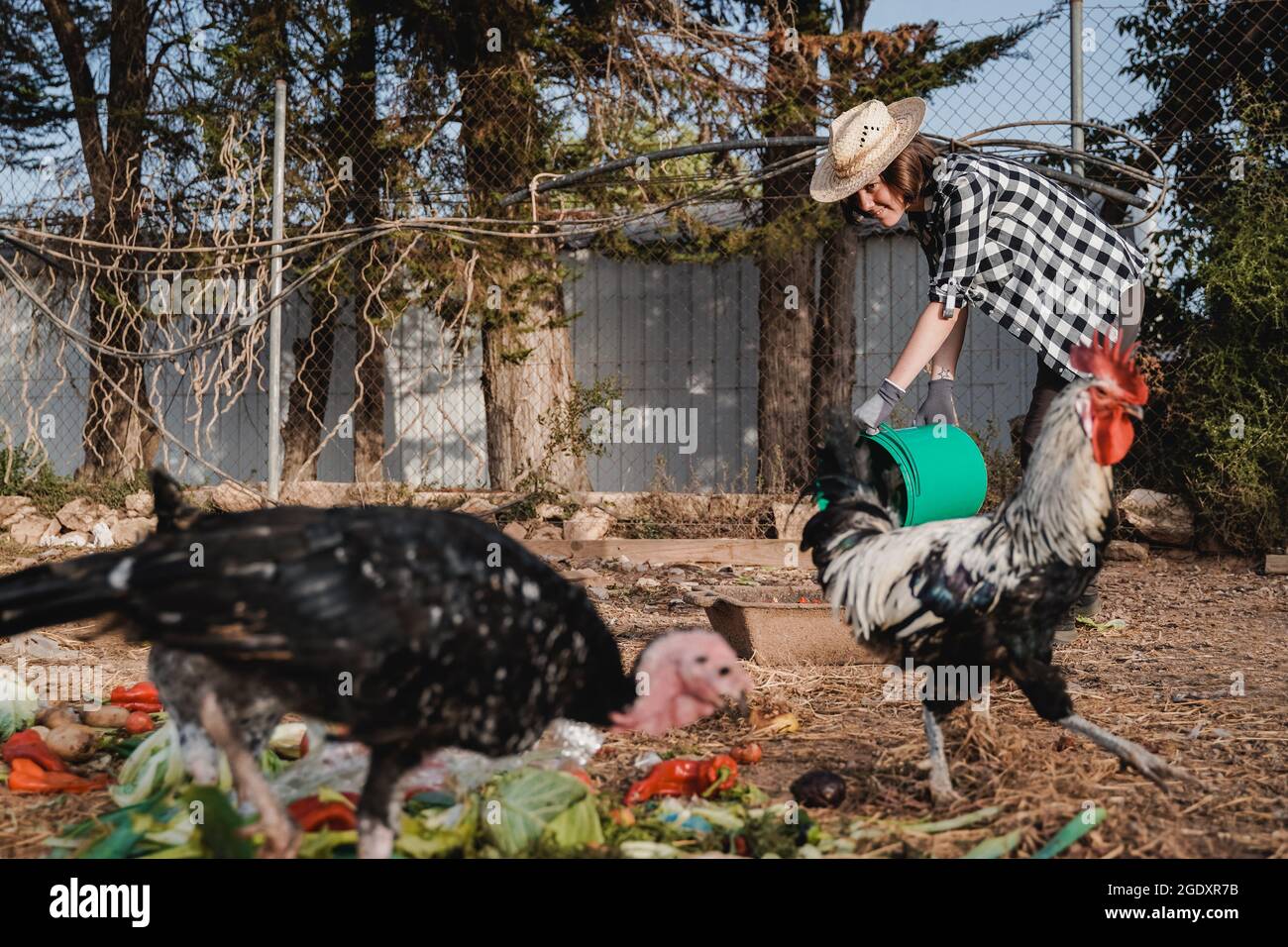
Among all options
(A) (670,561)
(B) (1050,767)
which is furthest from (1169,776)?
(A) (670,561)

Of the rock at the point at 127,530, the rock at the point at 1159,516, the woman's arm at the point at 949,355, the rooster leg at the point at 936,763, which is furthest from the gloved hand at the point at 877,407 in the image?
the rock at the point at 127,530

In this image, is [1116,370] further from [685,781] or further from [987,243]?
[685,781]

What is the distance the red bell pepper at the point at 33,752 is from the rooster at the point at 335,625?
3.46 feet

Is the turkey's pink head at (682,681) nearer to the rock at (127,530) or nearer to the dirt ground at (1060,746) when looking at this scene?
the dirt ground at (1060,746)

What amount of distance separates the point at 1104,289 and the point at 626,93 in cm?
503

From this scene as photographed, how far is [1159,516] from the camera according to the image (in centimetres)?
671

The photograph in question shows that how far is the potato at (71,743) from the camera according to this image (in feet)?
9.81

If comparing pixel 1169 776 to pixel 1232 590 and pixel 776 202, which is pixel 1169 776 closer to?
pixel 1232 590

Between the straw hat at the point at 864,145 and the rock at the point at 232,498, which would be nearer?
the straw hat at the point at 864,145

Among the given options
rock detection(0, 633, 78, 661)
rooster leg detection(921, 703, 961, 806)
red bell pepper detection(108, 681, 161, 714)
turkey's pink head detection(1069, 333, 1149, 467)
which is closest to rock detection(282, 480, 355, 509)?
rock detection(0, 633, 78, 661)

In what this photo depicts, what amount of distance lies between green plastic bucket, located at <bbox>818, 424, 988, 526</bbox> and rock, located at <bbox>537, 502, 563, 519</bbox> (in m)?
4.73

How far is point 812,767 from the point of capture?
3.05 m

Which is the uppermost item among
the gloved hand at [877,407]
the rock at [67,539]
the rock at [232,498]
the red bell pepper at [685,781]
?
the gloved hand at [877,407]

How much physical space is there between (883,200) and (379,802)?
2.50 meters
